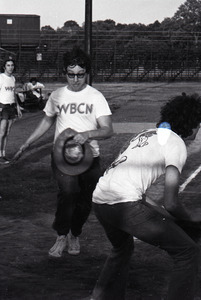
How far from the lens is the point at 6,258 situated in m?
5.77

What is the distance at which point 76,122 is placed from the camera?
572 centimetres

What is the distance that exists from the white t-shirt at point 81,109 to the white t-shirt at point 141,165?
61.6 inches

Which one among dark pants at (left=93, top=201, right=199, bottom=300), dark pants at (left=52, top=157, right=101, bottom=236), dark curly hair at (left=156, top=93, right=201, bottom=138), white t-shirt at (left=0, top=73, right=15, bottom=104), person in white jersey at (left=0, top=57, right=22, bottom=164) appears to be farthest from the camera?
white t-shirt at (left=0, top=73, right=15, bottom=104)

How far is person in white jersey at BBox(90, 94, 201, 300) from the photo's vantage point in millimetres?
3957

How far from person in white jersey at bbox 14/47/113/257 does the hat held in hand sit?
88 millimetres

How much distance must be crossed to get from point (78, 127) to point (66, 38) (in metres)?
43.8

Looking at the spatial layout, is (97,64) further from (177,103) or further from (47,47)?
(177,103)

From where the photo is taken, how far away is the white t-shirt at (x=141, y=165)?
3943 mm

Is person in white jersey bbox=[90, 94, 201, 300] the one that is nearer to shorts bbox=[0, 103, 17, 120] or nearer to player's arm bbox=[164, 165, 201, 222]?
player's arm bbox=[164, 165, 201, 222]

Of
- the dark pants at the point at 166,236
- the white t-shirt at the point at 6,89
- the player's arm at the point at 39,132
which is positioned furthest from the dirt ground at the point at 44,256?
the white t-shirt at the point at 6,89

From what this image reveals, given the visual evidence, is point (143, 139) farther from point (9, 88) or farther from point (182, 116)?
point (9, 88)

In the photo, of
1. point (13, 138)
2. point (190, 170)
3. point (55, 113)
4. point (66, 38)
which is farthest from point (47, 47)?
point (55, 113)

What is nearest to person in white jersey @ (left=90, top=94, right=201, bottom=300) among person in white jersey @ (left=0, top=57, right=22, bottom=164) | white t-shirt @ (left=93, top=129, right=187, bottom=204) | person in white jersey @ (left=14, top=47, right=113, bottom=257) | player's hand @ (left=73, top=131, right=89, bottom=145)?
white t-shirt @ (left=93, top=129, right=187, bottom=204)

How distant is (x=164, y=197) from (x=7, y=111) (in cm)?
762
